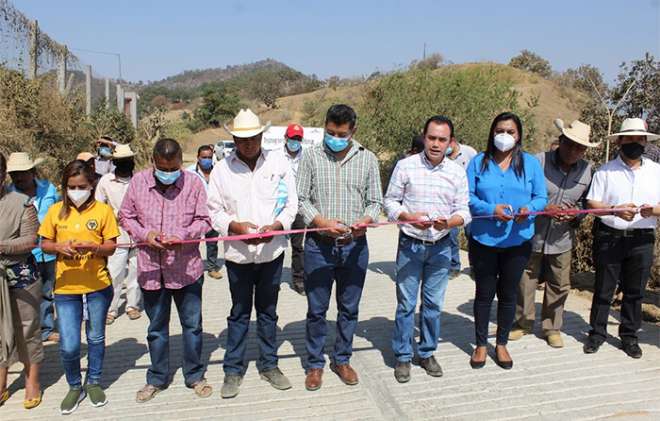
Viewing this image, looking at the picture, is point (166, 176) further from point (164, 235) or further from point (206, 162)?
point (206, 162)

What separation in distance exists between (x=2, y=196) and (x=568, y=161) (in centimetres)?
486

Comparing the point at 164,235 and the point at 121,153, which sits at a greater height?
the point at 121,153

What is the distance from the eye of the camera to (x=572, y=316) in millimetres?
5680

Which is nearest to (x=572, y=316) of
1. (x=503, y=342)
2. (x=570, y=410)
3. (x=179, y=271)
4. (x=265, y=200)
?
(x=503, y=342)

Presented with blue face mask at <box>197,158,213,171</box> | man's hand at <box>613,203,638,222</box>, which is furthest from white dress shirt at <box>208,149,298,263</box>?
blue face mask at <box>197,158,213,171</box>

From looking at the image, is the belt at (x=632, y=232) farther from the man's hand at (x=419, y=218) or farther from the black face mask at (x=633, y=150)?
the man's hand at (x=419, y=218)

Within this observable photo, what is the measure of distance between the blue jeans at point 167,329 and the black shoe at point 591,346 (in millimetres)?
3601

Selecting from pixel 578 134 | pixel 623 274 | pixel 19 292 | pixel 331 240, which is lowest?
pixel 19 292

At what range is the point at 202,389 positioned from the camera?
3869 mm

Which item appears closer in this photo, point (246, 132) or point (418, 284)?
point (246, 132)

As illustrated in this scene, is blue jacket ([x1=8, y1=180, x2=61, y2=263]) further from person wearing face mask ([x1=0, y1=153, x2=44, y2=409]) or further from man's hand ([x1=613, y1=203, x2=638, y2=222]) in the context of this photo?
man's hand ([x1=613, y1=203, x2=638, y2=222])

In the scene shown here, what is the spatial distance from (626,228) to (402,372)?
2.47 m

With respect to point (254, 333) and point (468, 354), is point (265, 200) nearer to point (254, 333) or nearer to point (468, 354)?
point (254, 333)

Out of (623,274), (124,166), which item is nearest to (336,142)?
(124,166)
